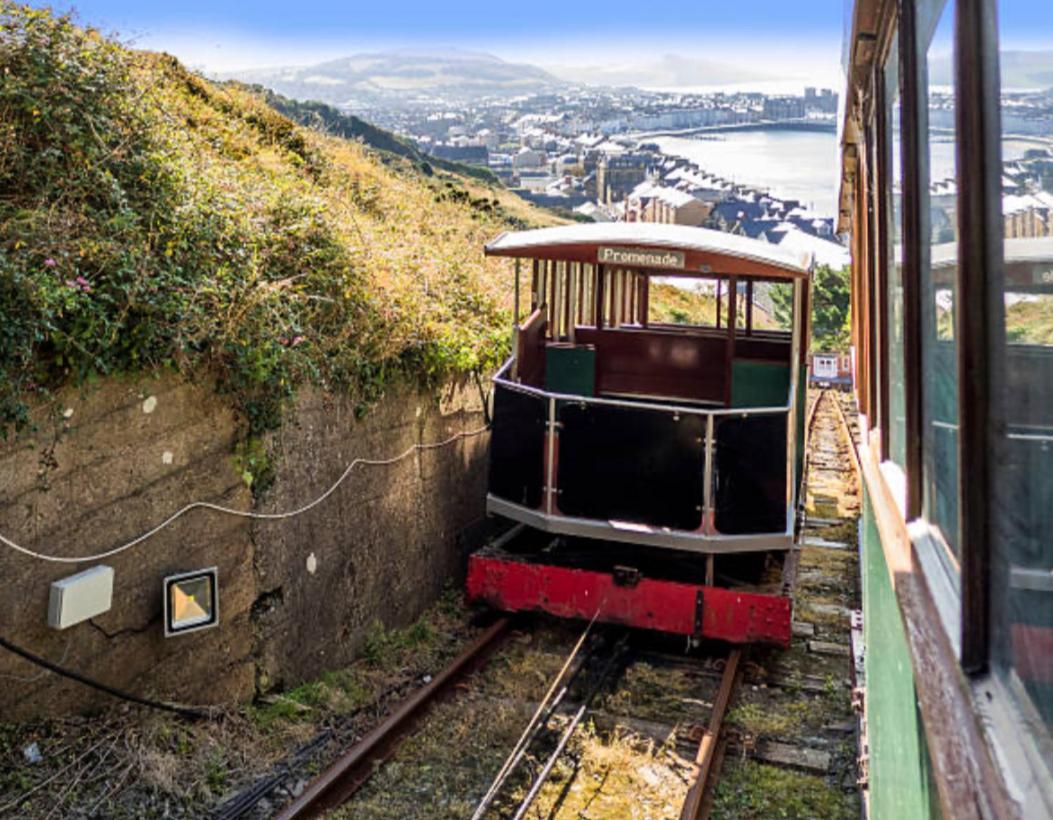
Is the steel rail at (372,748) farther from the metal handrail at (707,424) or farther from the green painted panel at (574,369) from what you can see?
the green painted panel at (574,369)

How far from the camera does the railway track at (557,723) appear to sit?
244 inches

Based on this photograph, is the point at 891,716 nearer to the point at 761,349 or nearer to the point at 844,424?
the point at 761,349

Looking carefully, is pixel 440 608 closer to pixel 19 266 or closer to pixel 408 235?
pixel 19 266

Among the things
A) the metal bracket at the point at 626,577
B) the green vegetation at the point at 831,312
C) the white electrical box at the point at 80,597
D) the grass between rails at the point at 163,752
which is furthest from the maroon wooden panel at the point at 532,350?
the green vegetation at the point at 831,312

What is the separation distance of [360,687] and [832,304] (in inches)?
1173

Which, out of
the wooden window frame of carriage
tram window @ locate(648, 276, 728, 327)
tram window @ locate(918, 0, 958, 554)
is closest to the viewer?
the wooden window frame of carriage

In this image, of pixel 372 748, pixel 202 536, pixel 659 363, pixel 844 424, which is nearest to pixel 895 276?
pixel 372 748

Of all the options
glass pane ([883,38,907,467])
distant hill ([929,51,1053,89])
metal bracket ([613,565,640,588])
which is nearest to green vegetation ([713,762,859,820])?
metal bracket ([613,565,640,588])

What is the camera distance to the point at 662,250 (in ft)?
29.2

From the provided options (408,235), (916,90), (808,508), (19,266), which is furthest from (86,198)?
(808,508)

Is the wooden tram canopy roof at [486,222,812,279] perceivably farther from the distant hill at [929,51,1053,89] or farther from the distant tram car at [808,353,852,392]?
the distant tram car at [808,353,852,392]

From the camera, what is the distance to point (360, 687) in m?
7.71

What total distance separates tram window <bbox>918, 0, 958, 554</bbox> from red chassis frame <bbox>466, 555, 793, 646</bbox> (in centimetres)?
627

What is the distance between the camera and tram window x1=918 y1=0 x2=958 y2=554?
75.5 inches
